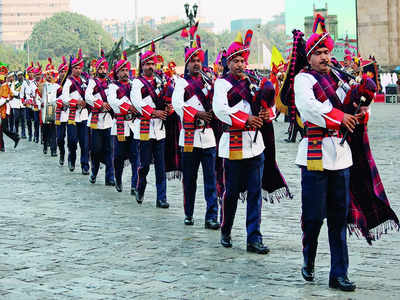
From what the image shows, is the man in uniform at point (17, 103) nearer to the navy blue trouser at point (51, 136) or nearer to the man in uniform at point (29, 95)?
the man in uniform at point (29, 95)

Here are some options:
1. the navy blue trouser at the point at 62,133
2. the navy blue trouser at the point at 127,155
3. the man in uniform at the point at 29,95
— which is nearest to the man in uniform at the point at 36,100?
the man in uniform at the point at 29,95

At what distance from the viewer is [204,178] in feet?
31.9

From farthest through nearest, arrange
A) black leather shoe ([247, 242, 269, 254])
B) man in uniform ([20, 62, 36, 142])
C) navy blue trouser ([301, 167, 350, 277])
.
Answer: man in uniform ([20, 62, 36, 142]) → black leather shoe ([247, 242, 269, 254]) → navy blue trouser ([301, 167, 350, 277])

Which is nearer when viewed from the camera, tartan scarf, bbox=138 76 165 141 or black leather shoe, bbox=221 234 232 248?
black leather shoe, bbox=221 234 232 248

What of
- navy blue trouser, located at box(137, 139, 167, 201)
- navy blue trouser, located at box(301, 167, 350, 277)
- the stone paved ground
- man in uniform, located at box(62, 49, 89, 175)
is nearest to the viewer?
navy blue trouser, located at box(301, 167, 350, 277)

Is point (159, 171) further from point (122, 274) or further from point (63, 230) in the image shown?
point (122, 274)

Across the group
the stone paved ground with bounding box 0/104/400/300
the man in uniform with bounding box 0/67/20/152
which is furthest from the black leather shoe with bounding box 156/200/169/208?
the man in uniform with bounding box 0/67/20/152

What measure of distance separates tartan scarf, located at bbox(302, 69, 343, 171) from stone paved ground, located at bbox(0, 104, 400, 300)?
3.40 ft

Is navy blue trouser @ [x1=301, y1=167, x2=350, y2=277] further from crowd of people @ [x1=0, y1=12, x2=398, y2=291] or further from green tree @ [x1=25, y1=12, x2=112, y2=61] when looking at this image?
green tree @ [x1=25, y1=12, x2=112, y2=61]

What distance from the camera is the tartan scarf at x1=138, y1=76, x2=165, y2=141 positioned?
11.4m

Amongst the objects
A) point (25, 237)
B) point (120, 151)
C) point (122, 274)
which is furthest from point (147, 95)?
point (122, 274)

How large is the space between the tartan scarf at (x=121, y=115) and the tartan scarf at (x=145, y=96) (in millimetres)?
1255

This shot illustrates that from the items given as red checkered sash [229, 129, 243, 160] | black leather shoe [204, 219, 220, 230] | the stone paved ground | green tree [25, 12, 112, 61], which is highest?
green tree [25, 12, 112, 61]

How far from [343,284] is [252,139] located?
2138mm
